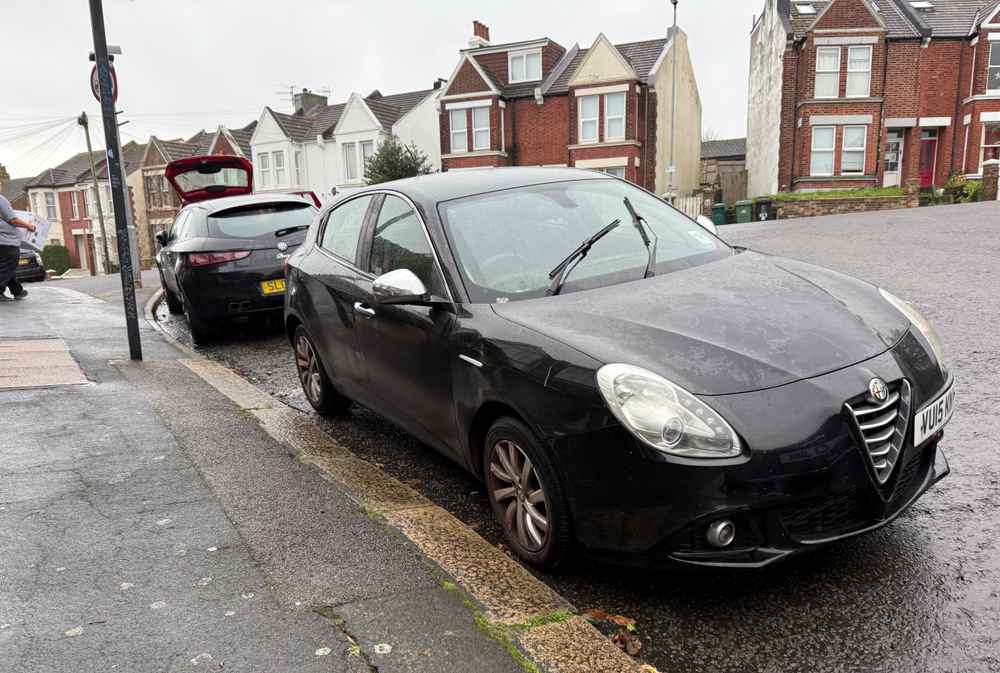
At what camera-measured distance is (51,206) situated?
5788 centimetres

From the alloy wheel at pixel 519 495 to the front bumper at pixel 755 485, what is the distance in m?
0.33

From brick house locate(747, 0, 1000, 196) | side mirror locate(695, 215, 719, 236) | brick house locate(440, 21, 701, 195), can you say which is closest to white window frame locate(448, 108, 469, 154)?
brick house locate(440, 21, 701, 195)

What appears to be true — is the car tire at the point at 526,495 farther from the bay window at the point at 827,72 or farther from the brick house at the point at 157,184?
the brick house at the point at 157,184

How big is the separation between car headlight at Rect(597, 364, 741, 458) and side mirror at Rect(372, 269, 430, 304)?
4.04 feet

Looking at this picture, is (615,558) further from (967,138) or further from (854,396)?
(967,138)

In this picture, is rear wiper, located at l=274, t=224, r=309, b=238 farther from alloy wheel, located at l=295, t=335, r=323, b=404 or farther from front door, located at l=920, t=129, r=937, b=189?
front door, located at l=920, t=129, r=937, b=189

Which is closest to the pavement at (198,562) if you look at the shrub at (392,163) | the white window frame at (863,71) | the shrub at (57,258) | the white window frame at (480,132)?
the white window frame at (863,71)

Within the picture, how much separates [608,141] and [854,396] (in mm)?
32723

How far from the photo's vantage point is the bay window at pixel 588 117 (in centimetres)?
3406

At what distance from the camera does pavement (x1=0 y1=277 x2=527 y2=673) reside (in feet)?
8.36

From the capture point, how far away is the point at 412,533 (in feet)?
11.2

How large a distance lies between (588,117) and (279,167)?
19142mm

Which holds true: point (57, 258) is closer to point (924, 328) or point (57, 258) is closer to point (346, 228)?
point (346, 228)

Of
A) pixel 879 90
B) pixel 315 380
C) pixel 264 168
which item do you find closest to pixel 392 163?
pixel 264 168
